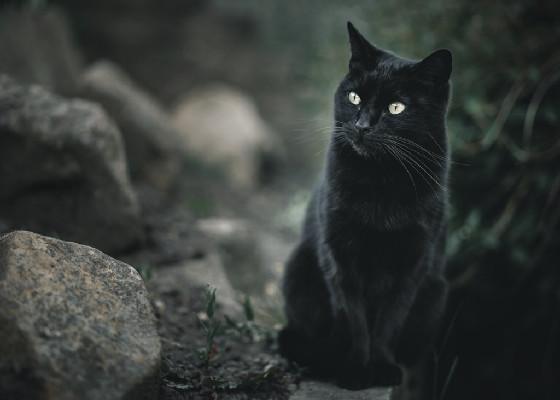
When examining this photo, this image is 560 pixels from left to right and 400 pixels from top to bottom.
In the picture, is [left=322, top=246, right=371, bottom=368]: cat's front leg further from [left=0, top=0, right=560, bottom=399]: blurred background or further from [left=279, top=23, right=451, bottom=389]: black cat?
[left=0, top=0, right=560, bottom=399]: blurred background

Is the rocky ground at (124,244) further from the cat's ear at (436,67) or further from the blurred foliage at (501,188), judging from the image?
the blurred foliage at (501,188)

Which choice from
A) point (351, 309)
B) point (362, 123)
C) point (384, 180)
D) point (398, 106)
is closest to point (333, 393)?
point (351, 309)

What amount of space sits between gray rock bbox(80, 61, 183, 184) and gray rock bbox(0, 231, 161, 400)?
9.06 feet

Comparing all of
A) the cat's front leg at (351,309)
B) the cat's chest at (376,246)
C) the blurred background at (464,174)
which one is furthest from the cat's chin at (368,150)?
the blurred background at (464,174)

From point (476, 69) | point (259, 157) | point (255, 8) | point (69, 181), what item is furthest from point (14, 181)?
point (255, 8)

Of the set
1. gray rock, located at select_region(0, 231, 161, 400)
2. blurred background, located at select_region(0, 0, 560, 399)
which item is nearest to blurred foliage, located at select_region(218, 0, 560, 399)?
blurred background, located at select_region(0, 0, 560, 399)

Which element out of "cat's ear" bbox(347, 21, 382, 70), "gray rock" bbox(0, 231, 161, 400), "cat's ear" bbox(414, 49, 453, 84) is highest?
"cat's ear" bbox(347, 21, 382, 70)

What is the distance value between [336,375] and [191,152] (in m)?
4.24

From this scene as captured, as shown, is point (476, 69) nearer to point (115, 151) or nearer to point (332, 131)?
point (332, 131)

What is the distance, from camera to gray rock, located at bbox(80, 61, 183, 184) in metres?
4.53

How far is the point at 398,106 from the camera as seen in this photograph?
7.64 feet

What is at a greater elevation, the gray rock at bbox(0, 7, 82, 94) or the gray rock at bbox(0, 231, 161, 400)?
the gray rock at bbox(0, 7, 82, 94)

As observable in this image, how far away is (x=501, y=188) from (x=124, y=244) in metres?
2.68

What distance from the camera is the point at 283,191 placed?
274 inches
